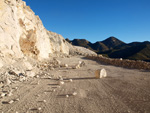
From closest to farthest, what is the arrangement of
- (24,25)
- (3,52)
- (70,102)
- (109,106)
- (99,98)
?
1. (109,106)
2. (70,102)
3. (99,98)
4. (3,52)
5. (24,25)

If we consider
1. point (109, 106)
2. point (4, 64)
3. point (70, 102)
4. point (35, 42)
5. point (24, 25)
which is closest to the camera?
point (109, 106)

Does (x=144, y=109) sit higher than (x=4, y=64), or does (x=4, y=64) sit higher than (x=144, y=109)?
(x=4, y=64)

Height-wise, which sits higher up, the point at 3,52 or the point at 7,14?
the point at 7,14

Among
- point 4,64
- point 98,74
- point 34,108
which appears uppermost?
point 4,64

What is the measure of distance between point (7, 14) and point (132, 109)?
981cm

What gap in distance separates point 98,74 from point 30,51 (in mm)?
8874

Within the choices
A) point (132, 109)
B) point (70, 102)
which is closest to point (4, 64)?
point (70, 102)

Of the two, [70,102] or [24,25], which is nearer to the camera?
[70,102]

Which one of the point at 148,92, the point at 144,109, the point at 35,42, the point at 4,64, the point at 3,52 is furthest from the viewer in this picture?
the point at 35,42

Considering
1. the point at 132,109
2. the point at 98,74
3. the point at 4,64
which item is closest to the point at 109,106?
the point at 132,109

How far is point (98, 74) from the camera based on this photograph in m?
6.95

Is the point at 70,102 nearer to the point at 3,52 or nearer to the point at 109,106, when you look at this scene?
the point at 109,106

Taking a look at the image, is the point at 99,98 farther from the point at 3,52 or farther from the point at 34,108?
the point at 3,52

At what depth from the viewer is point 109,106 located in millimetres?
3289
